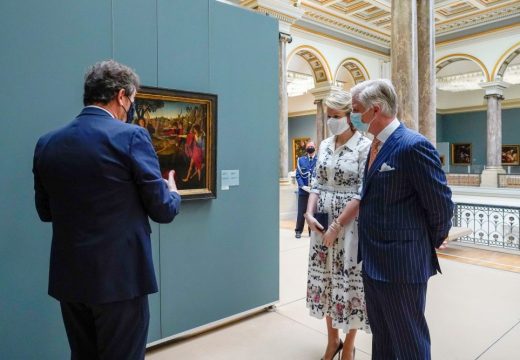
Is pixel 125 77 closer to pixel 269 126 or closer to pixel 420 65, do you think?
pixel 269 126

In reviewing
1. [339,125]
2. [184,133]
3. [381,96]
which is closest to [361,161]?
[339,125]

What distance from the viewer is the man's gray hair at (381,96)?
6.72 ft

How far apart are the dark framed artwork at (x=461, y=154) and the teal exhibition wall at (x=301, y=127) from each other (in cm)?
1124

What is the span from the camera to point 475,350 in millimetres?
3254

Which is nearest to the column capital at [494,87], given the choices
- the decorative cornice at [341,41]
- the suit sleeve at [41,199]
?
the decorative cornice at [341,41]

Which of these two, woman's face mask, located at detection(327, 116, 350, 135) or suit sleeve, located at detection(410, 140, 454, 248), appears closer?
suit sleeve, located at detection(410, 140, 454, 248)

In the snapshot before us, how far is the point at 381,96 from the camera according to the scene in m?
2.05

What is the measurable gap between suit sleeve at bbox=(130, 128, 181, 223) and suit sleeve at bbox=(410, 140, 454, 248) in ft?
3.78

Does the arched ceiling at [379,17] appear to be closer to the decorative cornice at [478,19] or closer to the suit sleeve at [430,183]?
the decorative cornice at [478,19]

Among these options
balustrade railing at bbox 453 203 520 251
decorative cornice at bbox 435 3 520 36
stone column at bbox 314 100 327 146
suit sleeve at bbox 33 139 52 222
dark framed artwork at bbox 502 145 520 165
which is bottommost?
balustrade railing at bbox 453 203 520 251

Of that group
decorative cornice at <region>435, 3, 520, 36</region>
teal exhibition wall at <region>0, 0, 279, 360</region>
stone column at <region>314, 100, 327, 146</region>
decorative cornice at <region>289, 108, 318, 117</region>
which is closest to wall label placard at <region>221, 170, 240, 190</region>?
teal exhibition wall at <region>0, 0, 279, 360</region>

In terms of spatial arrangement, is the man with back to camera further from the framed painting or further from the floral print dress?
the framed painting

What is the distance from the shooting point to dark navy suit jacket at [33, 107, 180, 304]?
1.65 m

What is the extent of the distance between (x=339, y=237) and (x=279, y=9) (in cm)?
1044
